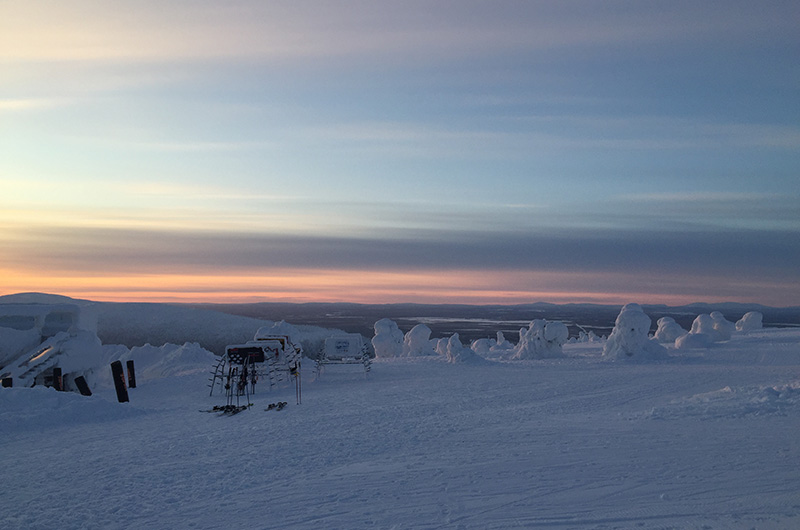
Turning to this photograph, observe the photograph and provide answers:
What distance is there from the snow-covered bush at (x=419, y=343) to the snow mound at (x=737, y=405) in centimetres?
2545

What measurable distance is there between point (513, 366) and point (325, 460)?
20.5m

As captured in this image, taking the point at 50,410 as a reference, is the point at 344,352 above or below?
above

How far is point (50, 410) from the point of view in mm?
16734

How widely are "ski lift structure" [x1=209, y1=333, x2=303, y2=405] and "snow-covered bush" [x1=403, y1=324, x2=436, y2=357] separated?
13345 millimetres

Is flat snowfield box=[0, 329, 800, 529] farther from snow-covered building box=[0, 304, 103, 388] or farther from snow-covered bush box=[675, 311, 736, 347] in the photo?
snow-covered bush box=[675, 311, 736, 347]

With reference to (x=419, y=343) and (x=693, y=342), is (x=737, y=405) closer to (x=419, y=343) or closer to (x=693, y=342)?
(x=693, y=342)

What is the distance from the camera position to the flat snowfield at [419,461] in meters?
7.93

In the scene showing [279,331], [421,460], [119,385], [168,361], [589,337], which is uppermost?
[279,331]

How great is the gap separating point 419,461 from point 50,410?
12018mm

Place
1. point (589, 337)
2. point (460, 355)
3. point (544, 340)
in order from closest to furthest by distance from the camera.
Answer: point (460, 355), point (544, 340), point (589, 337)

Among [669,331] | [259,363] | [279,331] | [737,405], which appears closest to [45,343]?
[259,363]

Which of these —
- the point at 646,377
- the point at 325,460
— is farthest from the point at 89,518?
the point at 646,377

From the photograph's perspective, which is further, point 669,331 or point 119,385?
point 669,331

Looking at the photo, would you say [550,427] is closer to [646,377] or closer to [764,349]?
[646,377]
